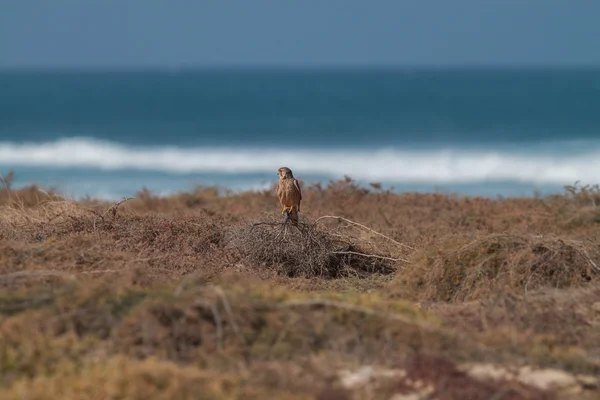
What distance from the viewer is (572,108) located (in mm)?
59281

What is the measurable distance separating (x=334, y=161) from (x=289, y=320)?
3416cm

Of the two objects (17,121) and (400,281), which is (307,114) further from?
(400,281)

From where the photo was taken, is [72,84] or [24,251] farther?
[72,84]

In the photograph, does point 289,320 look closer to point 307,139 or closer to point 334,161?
point 334,161

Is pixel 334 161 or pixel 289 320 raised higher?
pixel 334 161

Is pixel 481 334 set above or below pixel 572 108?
below

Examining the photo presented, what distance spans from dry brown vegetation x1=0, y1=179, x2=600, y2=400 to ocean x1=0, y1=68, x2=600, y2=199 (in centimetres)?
454

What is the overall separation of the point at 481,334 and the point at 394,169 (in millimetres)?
30990

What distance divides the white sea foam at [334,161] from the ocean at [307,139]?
9cm

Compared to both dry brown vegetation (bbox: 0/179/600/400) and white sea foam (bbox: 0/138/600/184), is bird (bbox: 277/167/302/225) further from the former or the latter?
white sea foam (bbox: 0/138/600/184)

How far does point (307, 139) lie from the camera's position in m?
47.7

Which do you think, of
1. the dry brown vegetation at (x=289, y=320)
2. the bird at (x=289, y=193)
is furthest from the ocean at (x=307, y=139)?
the dry brown vegetation at (x=289, y=320)

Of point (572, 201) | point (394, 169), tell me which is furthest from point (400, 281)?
point (394, 169)

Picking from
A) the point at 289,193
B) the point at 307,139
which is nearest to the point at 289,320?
the point at 289,193
